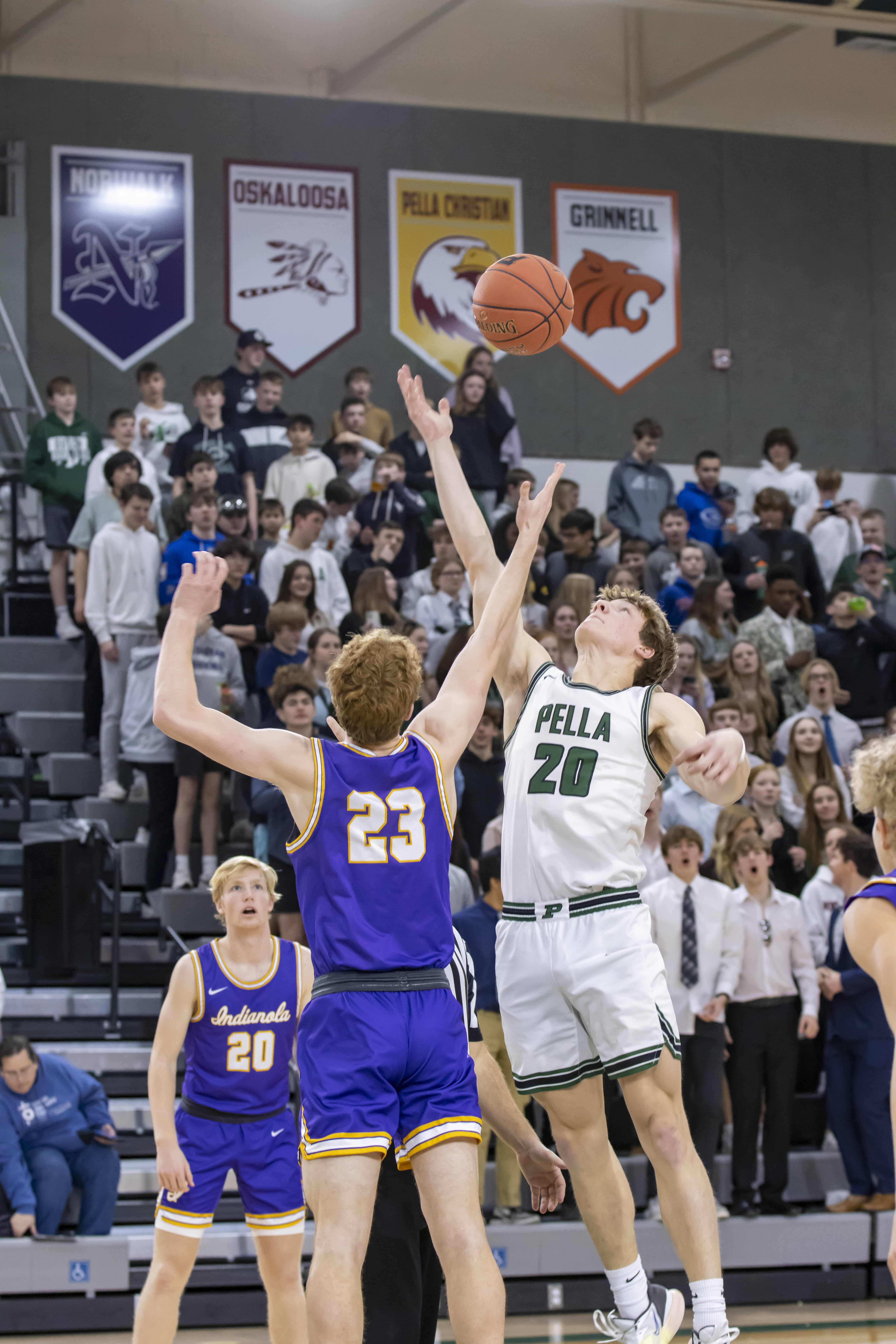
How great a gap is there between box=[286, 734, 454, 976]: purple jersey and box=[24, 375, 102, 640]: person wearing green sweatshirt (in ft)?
26.6

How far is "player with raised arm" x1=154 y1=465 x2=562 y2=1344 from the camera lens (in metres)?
3.88

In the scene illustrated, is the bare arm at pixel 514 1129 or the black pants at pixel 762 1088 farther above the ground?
the bare arm at pixel 514 1129

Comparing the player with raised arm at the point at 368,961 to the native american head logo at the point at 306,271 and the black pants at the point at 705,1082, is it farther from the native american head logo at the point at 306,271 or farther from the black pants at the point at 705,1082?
the native american head logo at the point at 306,271

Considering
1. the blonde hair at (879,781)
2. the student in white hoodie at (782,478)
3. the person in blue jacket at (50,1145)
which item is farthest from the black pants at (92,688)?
the blonde hair at (879,781)

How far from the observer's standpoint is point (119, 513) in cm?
1112

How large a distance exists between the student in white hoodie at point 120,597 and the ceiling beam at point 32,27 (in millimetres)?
7538

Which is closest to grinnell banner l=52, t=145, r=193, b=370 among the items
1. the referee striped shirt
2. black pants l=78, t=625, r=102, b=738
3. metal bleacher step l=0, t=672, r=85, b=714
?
metal bleacher step l=0, t=672, r=85, b=714

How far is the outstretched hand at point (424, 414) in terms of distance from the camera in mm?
4973

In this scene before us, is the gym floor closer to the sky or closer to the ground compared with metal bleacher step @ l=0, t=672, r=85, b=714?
closer to the ground

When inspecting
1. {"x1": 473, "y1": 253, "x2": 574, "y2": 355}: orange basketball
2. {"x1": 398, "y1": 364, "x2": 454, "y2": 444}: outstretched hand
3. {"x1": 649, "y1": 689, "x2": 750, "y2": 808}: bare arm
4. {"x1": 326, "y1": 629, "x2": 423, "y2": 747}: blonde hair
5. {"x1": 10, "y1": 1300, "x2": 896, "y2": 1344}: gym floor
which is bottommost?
{"x1": 10, "y1": 1300, "x2": 896, "y2": 1344}: gym floor

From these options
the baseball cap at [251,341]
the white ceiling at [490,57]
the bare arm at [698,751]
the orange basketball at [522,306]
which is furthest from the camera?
the white ceiling at [490,57]

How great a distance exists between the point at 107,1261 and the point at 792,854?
15.0 ft

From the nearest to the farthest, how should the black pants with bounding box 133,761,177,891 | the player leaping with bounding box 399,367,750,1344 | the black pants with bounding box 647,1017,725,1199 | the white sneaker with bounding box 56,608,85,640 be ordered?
1. the player leaping with bounding box 399,367,750,1344
2. the black pants with bounding box 647,1017,725,1199
3. the black pants with bounding box 133,761,177,891
4. the white sneaker with bounding box 56,608,85,640

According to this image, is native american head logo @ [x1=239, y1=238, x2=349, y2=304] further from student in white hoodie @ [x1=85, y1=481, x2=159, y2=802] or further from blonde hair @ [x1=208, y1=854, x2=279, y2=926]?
blonde hair @ [x1=208, y1=854, x2=279, y2=926]
